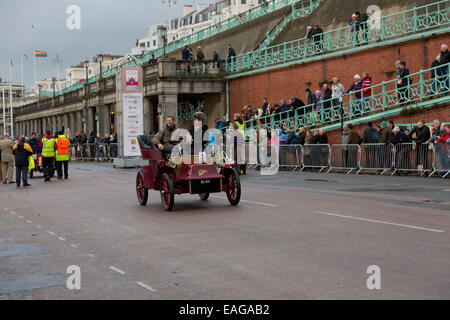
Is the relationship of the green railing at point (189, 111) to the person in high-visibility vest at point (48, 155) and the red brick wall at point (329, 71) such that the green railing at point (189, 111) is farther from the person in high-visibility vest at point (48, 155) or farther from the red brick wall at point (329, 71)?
the person in high-visibility vest at point (48, 155)

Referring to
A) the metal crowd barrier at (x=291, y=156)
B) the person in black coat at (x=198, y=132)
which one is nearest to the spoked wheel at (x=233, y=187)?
the person in black coat at (x=198, y=132)

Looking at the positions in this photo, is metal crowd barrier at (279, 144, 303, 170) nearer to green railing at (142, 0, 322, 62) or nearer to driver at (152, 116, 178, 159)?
driver at (152, 116, 178, 159)

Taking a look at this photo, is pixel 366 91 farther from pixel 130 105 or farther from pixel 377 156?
pixel 130 105

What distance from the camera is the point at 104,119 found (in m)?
56.9

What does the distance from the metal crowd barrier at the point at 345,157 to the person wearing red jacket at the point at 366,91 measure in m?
2.42

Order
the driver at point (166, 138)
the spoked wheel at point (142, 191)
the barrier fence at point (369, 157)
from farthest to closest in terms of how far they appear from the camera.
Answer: the barrier fence at point (369, 157) → the spoked wheel at point (142, 191) → the driver at point (166, 138)

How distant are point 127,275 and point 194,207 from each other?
6.77 metres

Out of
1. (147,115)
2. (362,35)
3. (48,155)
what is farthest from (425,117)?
(147,115)

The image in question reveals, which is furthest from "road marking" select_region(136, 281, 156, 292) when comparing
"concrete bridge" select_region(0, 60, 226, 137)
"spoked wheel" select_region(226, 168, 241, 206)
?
"concrete bridge" select_region(0, 60, 226, 137)

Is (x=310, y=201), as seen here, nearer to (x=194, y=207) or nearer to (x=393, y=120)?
(x=194, y=207)

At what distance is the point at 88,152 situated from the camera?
153 feet

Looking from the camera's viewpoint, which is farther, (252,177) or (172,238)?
(252,177)

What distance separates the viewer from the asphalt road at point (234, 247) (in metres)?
6.57
